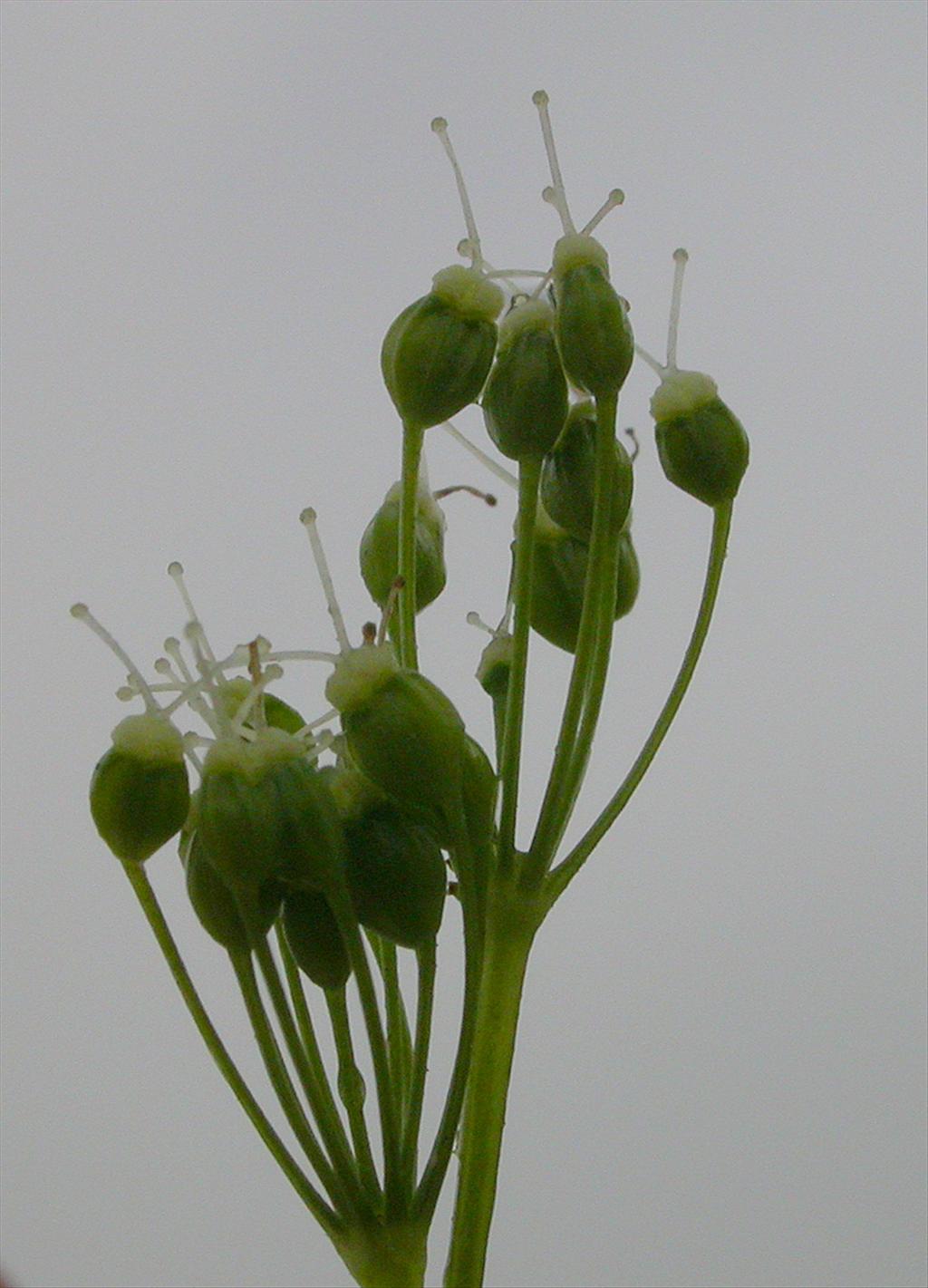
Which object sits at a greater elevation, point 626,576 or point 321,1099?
point 626,576

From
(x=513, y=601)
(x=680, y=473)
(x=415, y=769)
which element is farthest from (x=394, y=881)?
(x=680, y=473)

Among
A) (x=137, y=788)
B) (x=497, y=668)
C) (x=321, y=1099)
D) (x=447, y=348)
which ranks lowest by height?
(x=321, y=1099)

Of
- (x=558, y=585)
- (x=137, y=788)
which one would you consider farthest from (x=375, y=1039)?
(x=558, y=585)

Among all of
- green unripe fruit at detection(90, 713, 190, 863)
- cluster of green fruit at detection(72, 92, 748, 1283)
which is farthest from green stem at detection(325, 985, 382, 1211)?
green unripe fruit at detection(90, 713, 190, 863)

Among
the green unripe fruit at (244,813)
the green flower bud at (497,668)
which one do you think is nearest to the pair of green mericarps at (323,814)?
the green unripe fruit at (244,813)

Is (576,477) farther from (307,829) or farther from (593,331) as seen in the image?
(307,829)

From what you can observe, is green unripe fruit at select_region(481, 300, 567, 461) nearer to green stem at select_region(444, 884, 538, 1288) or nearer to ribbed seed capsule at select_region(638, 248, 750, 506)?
ribbed seed capsule at select_region(638, 248, 750, 506)
